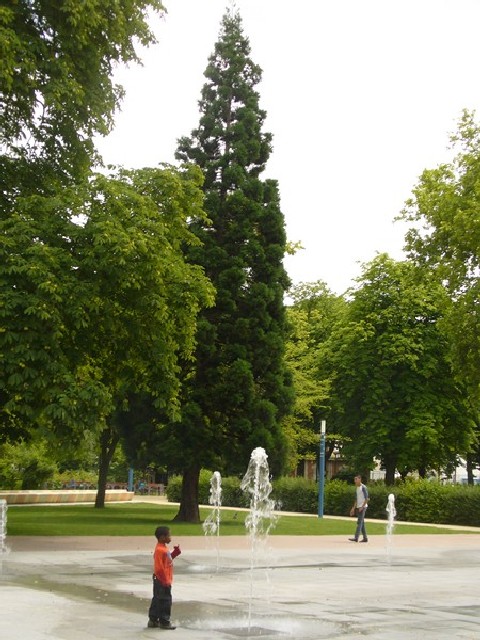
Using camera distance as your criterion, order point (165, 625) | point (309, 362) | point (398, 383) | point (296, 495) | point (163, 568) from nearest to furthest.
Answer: point (165, 625), point (163, 568), point (296, 495), point (398, 383), point (309, 362)

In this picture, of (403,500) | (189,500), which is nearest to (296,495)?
(403,500)

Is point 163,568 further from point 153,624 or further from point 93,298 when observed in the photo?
point 93,298

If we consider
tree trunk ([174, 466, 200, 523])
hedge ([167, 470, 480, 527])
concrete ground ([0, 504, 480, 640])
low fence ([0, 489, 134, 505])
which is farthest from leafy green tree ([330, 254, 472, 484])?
concrete ground ([0, 504, 480, 640])

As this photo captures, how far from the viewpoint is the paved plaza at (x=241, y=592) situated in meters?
10.5

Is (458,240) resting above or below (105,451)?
above

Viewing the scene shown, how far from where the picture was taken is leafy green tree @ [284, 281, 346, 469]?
4978cm

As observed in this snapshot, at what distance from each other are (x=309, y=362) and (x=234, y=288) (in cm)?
2179

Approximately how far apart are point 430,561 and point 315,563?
3.14 meters

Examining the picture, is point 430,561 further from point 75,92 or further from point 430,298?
point 430,298

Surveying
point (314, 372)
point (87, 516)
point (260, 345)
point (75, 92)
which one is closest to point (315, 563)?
point (75, 92)

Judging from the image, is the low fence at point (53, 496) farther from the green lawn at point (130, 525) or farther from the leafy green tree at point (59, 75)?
the leafy green tree at point (59, 75)

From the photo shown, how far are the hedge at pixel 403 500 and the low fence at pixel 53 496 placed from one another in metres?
7.99

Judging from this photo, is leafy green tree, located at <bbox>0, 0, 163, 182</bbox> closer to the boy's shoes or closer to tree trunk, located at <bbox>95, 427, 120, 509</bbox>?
the boy's shoes

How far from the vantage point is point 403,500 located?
42.6m
